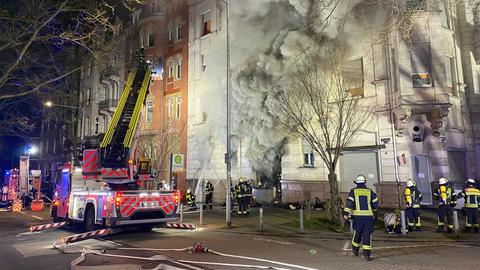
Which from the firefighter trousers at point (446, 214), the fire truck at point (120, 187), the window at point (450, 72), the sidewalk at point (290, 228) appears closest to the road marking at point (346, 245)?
the sidewalk at point (290, 228)

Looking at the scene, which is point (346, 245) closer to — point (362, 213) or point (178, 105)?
point (362, 213)

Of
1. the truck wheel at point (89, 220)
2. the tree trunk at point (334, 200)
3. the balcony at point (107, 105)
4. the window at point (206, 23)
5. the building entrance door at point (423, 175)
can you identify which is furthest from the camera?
the balcony at point (107, 105)

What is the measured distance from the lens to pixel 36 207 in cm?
2380

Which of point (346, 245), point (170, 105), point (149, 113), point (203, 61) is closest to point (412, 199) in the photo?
point (346, 245)

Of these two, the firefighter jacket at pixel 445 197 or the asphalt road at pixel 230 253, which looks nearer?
the asphalt road at pixel 230 253

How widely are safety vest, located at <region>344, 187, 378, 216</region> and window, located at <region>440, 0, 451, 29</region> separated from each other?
13.1 metres

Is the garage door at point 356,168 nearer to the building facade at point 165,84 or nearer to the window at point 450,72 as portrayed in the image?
the window at point 450,72

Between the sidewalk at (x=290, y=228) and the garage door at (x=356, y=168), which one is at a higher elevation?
the garage door at (x=356, y=168)

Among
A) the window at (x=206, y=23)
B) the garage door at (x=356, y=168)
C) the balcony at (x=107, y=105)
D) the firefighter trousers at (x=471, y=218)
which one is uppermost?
the window at (x=206, y=23)

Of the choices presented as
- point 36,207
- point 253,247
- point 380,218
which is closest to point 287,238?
point 253,247

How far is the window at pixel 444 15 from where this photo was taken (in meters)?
17.0

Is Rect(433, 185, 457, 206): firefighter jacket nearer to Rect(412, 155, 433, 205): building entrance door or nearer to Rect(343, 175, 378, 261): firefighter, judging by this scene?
Rect(343, 175, 378, 261): firefighter

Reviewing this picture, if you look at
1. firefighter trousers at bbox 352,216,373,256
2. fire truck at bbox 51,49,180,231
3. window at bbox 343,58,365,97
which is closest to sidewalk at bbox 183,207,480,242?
fire truck at bbox 51,49,180,231

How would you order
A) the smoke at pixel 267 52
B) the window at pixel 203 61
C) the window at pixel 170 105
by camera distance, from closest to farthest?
the smoke at pixel 267 52 < the window at pixel 203 61 < the window at pixel 170 105
